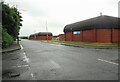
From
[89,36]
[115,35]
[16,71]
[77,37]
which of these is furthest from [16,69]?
[77,37]

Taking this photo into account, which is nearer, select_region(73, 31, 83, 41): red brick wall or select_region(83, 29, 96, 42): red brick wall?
select_region(83, 29, 96, 42): red brick wall

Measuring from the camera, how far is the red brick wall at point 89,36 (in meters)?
43.5

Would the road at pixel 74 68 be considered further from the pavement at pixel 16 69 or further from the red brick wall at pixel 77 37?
the red brick wall at pixel 77 37

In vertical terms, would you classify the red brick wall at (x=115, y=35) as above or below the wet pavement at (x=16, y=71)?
above

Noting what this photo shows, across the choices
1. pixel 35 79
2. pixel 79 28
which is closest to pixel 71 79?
pixel 35 79

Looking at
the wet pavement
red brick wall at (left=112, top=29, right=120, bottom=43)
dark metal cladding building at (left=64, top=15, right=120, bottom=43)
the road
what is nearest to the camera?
the road

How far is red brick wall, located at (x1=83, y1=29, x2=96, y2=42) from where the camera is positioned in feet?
143

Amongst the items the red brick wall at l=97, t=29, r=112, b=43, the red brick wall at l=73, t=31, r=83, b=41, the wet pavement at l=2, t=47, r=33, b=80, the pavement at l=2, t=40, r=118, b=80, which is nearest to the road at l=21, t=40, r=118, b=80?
the pavement at l=2, t=40, r=118, b=80

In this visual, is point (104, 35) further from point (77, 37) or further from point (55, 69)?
point (55, 69)

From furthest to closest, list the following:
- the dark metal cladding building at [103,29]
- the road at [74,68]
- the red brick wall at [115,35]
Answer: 1. the red brick wall at [115,35]
2. the dark metal cladding building at [103,29]
3. the road at [74,68]

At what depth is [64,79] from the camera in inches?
274

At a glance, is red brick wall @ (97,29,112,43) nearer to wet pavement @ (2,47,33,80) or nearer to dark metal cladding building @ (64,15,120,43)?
dark metal cladding building @ (64,15,120,43)

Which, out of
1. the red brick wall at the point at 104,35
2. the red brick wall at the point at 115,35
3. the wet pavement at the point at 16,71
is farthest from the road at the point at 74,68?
the red brick wall at the point at 115,35

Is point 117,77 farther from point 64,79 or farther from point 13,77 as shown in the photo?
point 13,77
